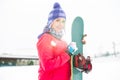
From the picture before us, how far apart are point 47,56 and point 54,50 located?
8cm

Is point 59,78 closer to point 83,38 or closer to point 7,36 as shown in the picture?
point 83,38

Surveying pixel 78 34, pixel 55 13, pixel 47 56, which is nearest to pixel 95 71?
pixel 78 34

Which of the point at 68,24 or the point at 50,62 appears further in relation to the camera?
the point at 68,24

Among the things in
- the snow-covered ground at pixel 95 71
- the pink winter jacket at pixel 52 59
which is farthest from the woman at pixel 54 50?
the snow-covered ground at pixel 95 71

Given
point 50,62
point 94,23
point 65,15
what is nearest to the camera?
point 50,62

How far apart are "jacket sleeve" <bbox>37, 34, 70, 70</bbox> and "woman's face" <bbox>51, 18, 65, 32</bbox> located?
0.38 feet

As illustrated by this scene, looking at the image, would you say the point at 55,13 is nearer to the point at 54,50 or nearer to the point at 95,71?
the point at 54,50

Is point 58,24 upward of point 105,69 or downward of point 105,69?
upward

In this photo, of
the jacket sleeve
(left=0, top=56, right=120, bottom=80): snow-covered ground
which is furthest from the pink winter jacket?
(left=0, top=56, right=120, bottom=80): snow-covered ground

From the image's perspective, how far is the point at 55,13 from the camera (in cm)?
216

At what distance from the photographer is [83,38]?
2.27 meters


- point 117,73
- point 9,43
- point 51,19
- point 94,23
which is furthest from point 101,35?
point 9,43

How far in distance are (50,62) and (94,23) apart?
0.60 m

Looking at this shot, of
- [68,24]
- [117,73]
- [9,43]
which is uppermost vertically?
[68,24]
